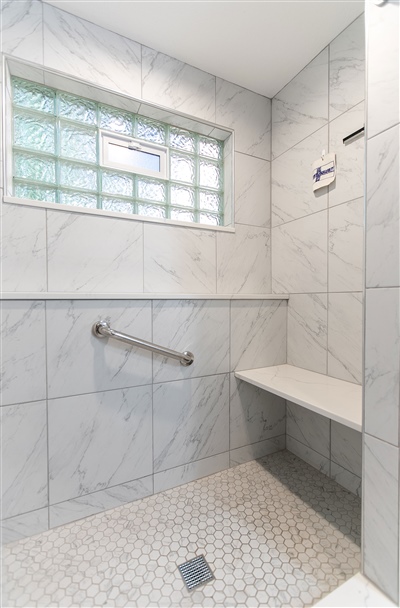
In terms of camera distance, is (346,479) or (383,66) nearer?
(383,66)

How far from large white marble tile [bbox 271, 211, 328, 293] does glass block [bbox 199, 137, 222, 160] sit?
23.0 inches

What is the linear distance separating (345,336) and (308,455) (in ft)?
2.26

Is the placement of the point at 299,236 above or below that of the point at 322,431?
above

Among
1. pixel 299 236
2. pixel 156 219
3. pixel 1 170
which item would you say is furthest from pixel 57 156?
pixel 299 236

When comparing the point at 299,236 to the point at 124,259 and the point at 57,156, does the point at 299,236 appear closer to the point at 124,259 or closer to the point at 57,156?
the point at 124,259

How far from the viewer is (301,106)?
143 cm

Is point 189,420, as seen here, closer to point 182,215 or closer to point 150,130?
point 182,215

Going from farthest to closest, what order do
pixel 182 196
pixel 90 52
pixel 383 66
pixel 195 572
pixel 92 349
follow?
pixel 182 196 < pixel 90 52 < pixel 92 349 < pixel 195 572 < pixel 383 66

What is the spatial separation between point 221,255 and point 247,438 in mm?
1015

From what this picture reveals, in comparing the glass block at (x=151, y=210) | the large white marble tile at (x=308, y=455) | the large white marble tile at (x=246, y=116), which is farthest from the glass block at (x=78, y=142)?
the large white marble tile at (x=308, y=455)

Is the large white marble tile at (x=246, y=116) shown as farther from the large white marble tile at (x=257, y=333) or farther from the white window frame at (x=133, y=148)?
the large white marble tile at (x=257, y=333)

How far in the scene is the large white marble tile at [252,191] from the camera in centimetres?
154

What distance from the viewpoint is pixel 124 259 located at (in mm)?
1235

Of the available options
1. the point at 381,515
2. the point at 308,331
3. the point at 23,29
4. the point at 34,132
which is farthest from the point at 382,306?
the point at 23,29
